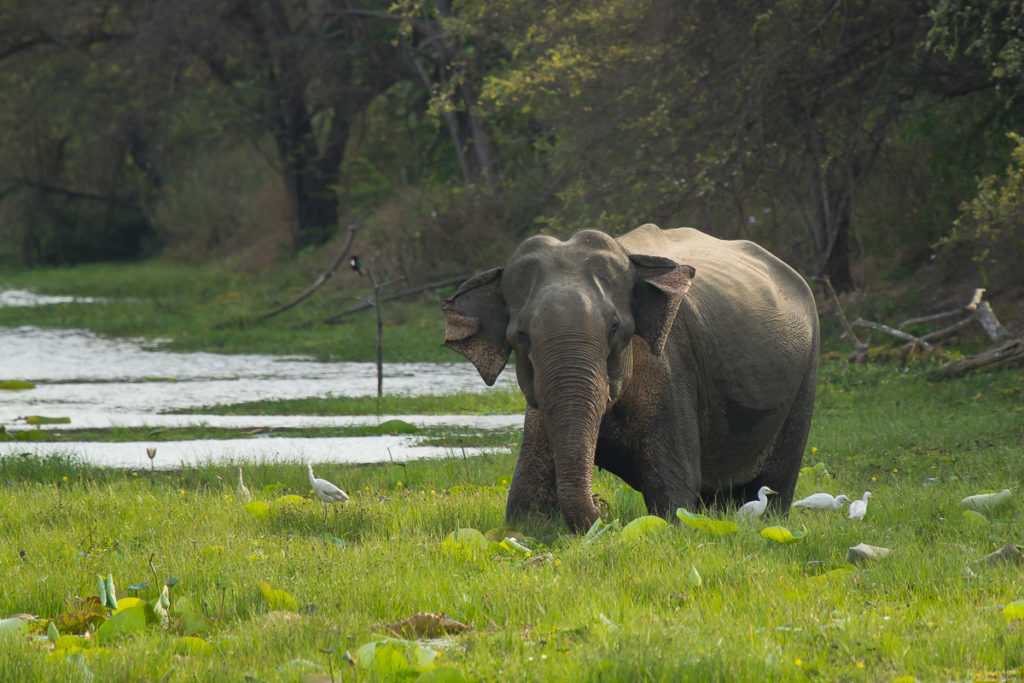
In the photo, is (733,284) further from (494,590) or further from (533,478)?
(494,590)

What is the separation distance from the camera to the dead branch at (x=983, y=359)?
43.1 feet

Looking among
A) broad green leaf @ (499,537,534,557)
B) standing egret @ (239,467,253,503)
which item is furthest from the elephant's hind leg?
standing egret @ (239,467,253,503)

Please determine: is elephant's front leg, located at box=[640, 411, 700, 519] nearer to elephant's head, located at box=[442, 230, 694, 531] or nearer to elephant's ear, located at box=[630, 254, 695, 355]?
elephant's head, located at box=[442, 230, 694, 531]

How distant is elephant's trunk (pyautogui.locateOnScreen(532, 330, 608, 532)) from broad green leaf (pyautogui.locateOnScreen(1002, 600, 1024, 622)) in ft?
6.48

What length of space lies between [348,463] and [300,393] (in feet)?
20.5

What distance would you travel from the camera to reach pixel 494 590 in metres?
5.31

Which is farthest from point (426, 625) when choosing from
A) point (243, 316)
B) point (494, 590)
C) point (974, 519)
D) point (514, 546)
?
point (243, 316)

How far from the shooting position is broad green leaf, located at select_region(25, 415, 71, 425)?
13.1m

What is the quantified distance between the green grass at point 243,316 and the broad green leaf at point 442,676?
53.2 feet

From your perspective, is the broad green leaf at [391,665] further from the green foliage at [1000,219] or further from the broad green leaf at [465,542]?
the green foliage at [1000,219]

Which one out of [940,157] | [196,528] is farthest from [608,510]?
[940,157]

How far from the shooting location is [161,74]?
3394 centimetres

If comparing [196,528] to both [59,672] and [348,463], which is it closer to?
[59,672]

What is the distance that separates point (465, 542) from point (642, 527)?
848 mm
